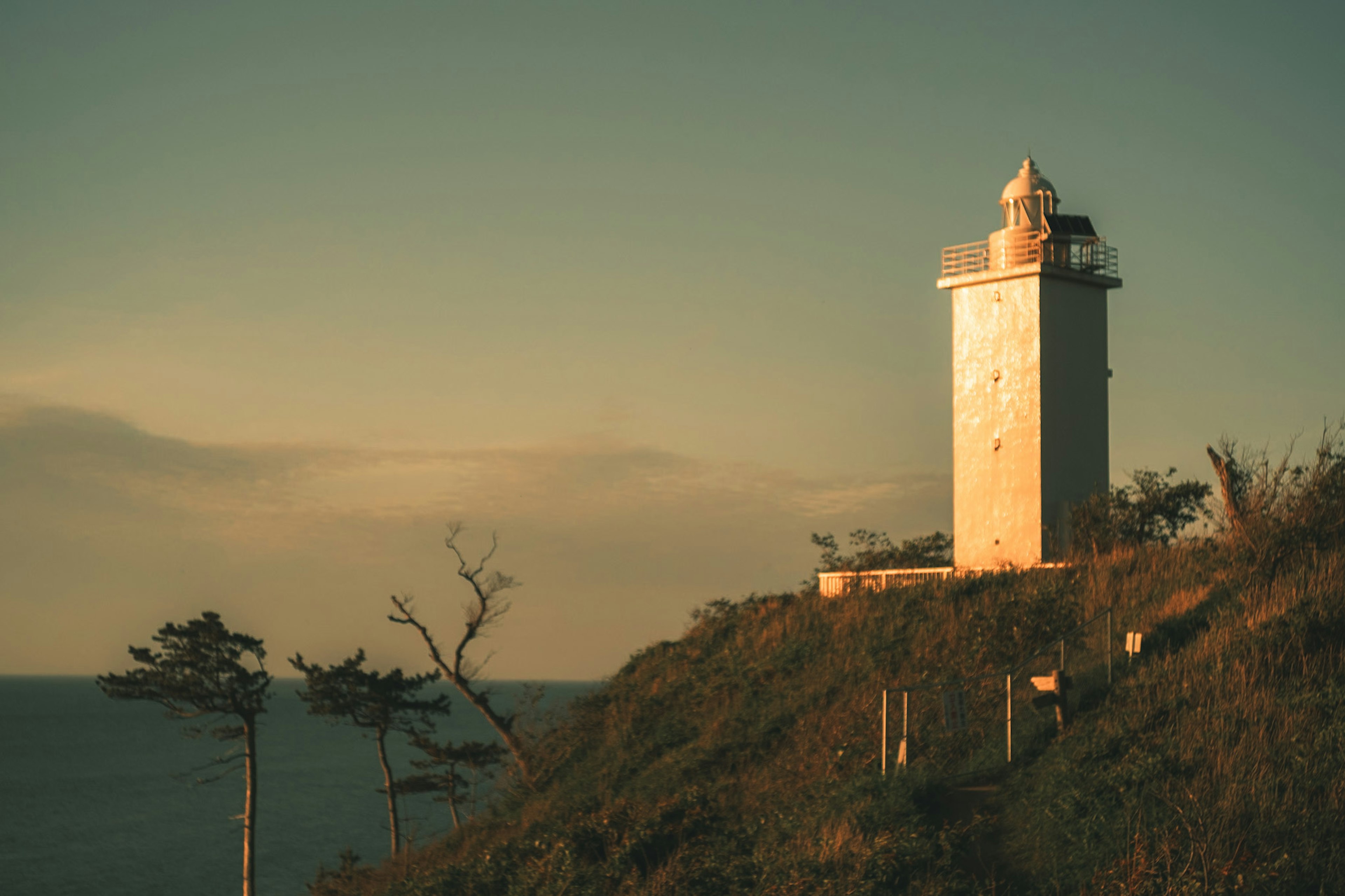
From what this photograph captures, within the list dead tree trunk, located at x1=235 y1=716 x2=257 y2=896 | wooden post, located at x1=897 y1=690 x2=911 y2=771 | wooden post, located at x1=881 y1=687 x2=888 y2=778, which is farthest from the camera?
dead tree trunk, located at x1=235 y1=716 x2=257 y2=896

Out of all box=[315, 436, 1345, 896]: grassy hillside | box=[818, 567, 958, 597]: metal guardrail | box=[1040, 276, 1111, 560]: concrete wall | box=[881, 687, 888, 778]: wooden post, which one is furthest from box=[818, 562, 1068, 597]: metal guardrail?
box=[881, 687, 888, 778]: wooden post

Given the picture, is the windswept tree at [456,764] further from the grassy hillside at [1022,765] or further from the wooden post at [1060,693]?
the wooden post at [1060,693]

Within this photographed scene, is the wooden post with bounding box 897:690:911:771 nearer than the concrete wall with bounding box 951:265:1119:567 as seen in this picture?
Yes

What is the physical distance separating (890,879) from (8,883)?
58.4 m

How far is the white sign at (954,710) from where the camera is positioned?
14.4 m

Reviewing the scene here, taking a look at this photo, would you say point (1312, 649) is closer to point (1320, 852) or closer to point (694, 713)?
point (1320, 852)

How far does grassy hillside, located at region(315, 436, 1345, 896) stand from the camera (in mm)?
11125

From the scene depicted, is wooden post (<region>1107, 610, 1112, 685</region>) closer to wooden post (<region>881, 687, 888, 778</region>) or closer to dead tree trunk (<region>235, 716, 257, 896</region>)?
wooden post (<region>881, 687, 888, 778</region>)

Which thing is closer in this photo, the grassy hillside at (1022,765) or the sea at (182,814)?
the grassy hillside at (1022,765)

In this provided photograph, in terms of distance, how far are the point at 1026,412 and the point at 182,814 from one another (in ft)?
226

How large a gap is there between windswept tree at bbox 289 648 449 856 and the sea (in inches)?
96.8

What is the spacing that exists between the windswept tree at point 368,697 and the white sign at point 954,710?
21.9 m

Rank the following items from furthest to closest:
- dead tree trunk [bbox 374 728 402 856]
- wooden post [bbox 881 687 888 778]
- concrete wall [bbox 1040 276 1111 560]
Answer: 1. dead tree trunk [bbox 374 728 402 856]
2. concrete wall [bbox 1040 276 1111 560]
3. wooden post [bbox 881 687 888 778]

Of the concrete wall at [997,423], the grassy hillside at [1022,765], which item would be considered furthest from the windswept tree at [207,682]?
the concrete wall at [997,423]
